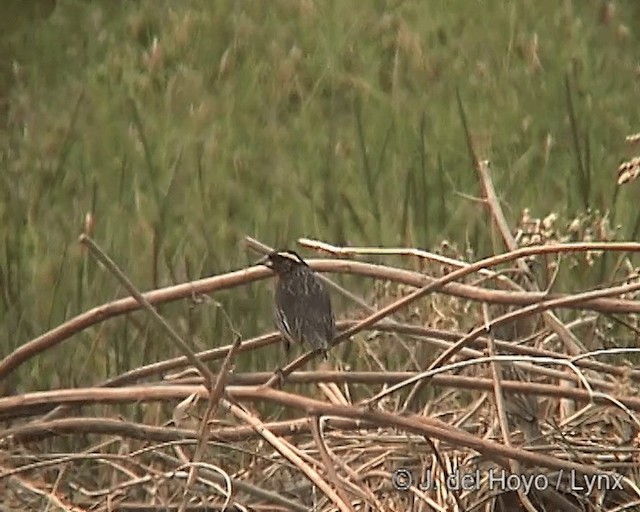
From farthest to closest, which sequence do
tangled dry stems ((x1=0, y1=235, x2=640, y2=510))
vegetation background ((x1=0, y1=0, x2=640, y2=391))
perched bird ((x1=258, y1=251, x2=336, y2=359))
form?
vegetation background ((x1=0, y1=0, x2=640, y2=391)) < perched bird ((x1=258, y1=251, x2=336, y2=359)) < tangled dry stems ((x1=0, y1=235, x2=640, y2=510))

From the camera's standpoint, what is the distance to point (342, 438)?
2207 mm

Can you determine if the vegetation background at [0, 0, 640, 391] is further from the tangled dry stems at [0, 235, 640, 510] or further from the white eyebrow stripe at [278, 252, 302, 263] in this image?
the white eyebrow stripe at [278, 252, 302, 263]

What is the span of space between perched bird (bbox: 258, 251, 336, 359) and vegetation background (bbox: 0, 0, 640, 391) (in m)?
0.45

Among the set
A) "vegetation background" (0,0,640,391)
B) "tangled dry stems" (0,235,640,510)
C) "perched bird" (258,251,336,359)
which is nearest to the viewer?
"tangled dry stems" (0,235,640,510)

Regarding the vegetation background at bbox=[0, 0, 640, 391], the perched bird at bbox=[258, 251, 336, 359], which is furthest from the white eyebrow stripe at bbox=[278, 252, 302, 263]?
the vegetation background at bbox=[0, 0, 640, 391]

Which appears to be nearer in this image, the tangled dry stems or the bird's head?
the tangled dry stems

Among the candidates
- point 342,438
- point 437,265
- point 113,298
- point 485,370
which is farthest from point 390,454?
point 113,298

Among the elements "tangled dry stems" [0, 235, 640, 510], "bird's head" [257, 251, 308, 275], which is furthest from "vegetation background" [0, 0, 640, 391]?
"bird's head" [257, 251, 308, 275]

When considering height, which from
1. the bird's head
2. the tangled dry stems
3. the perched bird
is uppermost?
the bird's head

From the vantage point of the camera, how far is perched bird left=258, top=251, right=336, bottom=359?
2129mm

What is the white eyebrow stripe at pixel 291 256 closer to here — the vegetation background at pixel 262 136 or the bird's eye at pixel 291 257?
the bird's eye at pixel 291 257

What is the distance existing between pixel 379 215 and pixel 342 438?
96 cm

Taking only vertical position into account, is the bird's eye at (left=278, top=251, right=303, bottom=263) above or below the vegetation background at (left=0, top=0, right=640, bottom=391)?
above

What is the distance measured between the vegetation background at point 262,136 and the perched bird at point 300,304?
0.45 metres
